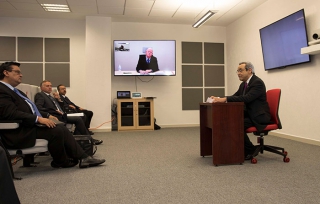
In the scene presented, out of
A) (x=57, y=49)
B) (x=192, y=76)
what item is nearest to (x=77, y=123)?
(x=57, y=49)

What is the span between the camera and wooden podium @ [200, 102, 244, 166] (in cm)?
267

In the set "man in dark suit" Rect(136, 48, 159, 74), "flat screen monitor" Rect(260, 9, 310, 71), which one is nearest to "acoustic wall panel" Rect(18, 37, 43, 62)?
"man in dark suit" Rect(136, 48, 159, 74)

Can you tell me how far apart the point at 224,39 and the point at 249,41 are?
129 centimetres

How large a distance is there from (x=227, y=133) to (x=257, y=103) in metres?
0.60

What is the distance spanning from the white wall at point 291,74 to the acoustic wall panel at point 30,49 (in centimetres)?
526

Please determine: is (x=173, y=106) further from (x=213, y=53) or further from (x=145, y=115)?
(x=213, y=53)

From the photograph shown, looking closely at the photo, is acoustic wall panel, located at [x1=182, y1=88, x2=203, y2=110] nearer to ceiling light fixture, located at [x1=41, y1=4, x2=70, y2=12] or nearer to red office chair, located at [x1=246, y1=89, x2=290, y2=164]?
ceiling light fixture, located at [x1=41, y1=4, x2=70, y2=12]

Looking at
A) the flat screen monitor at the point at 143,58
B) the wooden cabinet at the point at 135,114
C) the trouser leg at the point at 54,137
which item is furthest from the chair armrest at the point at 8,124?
the flat screen monitor at the point at 143,58

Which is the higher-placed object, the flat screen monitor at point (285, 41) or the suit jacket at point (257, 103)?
the flat screen monitor at point (285, 41)

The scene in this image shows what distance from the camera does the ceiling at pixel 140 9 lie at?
5258 mm

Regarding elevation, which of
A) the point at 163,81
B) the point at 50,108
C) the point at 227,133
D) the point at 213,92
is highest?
the point at 163,81

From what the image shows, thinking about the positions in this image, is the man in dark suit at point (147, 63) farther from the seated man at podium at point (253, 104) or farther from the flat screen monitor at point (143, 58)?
the seated man at podium at point (253, 104)

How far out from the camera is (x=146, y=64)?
6281 millimetres

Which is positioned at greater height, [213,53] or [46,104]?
[213,53]
